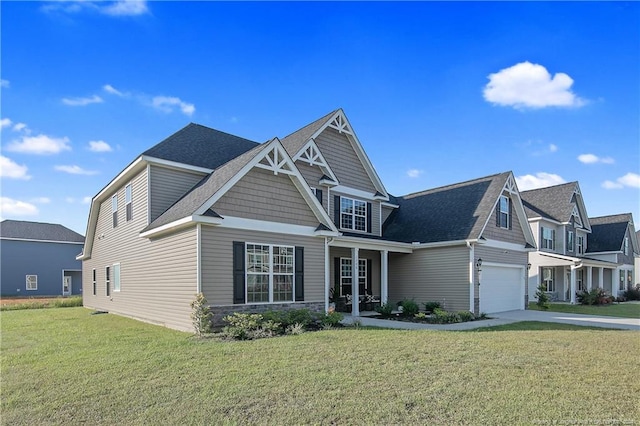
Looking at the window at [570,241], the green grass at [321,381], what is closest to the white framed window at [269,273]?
the green grass at [321,381]

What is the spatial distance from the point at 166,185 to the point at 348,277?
8897 mm

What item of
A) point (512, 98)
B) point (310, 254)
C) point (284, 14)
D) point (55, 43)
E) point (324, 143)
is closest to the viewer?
point (55, 43)

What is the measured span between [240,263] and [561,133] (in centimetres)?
1405

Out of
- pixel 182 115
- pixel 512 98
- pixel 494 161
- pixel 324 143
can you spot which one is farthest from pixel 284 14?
pixel 494 161

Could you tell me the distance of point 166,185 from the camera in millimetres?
14891

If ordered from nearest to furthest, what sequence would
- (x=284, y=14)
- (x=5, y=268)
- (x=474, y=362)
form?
(x=474, y=362) → (x=284, y=14) → (x=5, y=268)

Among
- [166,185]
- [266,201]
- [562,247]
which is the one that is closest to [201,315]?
[266,201]

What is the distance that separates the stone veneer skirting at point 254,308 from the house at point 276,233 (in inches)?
1.4

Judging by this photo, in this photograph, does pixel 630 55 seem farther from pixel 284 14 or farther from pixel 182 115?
pixel 182 115

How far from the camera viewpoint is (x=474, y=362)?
7.59 m

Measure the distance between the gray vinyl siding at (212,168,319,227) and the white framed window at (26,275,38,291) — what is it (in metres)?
34.2

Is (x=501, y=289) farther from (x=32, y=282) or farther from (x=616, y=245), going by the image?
(x=32, y=282)

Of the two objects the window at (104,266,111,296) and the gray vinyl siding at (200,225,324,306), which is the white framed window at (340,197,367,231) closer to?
the gray vinyl siding at (200,225,324,306)

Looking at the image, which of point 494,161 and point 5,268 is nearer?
point 494,161
